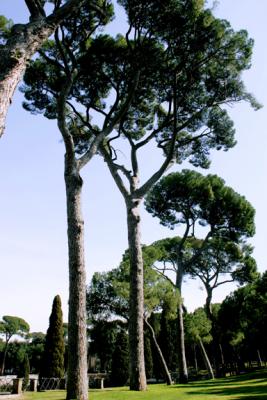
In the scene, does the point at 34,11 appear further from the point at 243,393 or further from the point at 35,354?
the point at 35,354

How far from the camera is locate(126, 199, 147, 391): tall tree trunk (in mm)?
10398

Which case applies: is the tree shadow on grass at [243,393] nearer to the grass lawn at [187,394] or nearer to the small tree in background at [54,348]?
the grass lawn at [187,394]

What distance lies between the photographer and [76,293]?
7.91m

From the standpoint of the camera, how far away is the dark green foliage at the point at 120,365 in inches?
1153

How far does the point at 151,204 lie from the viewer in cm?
2188

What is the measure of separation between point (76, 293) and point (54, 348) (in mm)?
20728

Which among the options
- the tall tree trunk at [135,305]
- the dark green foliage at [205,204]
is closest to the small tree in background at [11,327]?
the dark green foliage at [205,204]

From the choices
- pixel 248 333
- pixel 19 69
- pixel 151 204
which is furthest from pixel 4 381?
pixel 248 333

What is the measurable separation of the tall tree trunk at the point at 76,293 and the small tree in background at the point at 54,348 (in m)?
20.2

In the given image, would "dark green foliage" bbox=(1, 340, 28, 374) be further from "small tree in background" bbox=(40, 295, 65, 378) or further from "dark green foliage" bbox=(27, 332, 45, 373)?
"small tree in background" bbox=(40, 295, 65, 378)

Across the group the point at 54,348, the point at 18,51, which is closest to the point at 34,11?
the point at 18,51

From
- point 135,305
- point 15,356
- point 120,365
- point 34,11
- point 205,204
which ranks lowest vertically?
point 135,305

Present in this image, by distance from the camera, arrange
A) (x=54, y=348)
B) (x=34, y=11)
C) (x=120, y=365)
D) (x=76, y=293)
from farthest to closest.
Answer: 1. (x=120, y=365)
2. (x=54, y=348)
3. (x=76, y=293)
4. (x=34, y=11)

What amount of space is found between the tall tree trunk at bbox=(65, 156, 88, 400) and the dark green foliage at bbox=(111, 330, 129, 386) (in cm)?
2347
